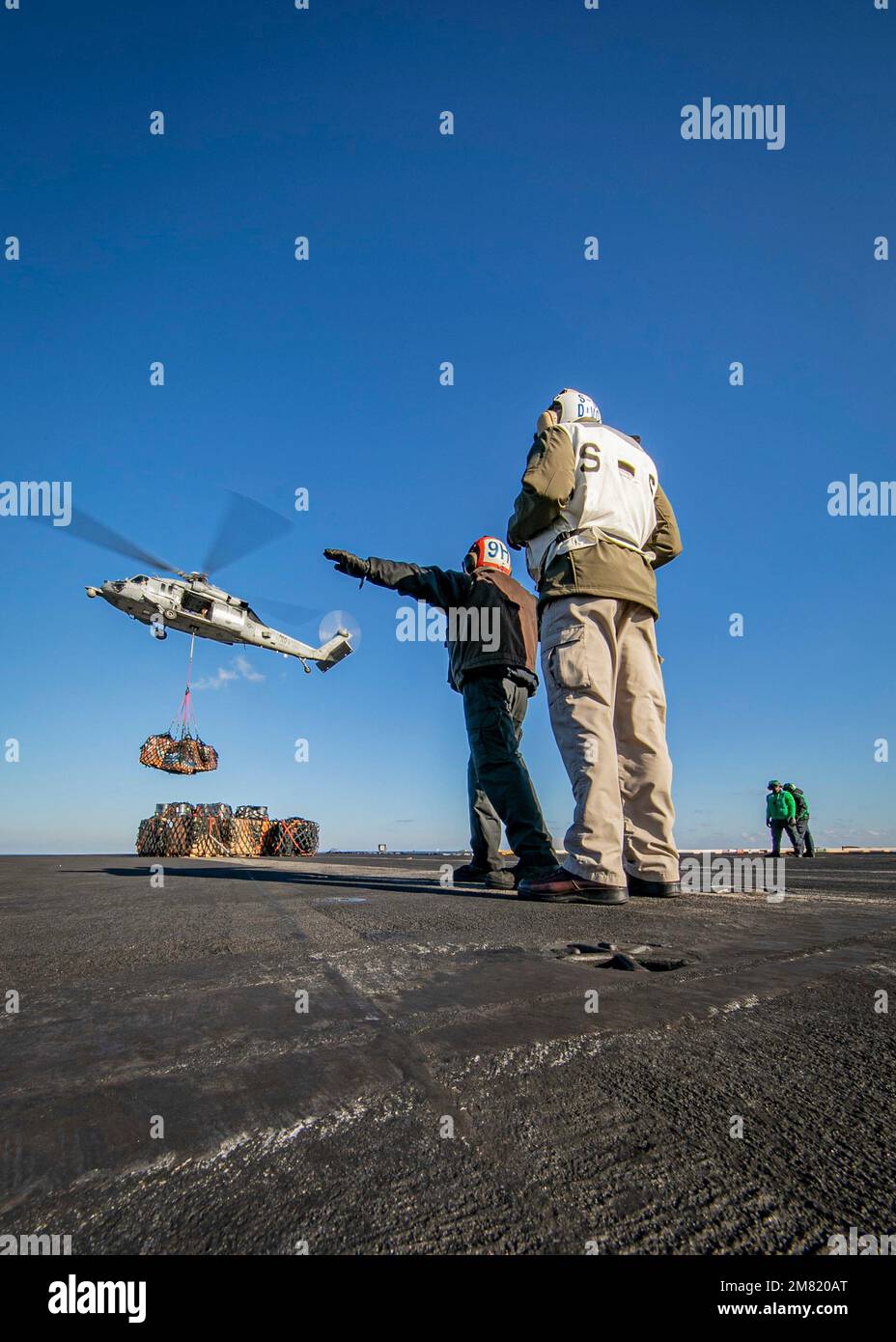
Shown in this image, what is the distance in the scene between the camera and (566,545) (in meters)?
2.55

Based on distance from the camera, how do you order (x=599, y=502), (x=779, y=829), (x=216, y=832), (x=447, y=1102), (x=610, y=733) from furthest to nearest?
(x=216, y=832), (x=779, y=829), (x=599, y=502), (x=610, y=733), (x=447, y=1102)

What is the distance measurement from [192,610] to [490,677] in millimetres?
14228

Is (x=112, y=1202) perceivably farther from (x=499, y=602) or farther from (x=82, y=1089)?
(x=499, y=602)

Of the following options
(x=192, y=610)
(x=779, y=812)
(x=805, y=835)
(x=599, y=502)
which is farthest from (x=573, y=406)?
(x=192, y=610)

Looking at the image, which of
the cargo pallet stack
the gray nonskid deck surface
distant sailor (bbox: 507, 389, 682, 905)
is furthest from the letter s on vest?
the cargo pallet stack

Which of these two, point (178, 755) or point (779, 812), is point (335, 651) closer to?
point (178, 755)

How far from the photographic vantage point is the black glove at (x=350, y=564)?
3.26 m

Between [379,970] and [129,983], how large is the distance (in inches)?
16.4

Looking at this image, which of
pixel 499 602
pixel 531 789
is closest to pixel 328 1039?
pixel 531 789

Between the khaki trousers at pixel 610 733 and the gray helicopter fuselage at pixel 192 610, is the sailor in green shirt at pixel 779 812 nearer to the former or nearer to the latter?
the khaki trousers at pixel 610 733

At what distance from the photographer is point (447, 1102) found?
0.55 meters

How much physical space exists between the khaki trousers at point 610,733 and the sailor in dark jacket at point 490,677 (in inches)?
25.0

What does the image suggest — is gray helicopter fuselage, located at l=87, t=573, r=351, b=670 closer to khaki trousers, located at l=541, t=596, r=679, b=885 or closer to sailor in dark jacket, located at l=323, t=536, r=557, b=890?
sailor in dark jacket, located at l=323, t=536, r=557, b=890

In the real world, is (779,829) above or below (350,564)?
below
